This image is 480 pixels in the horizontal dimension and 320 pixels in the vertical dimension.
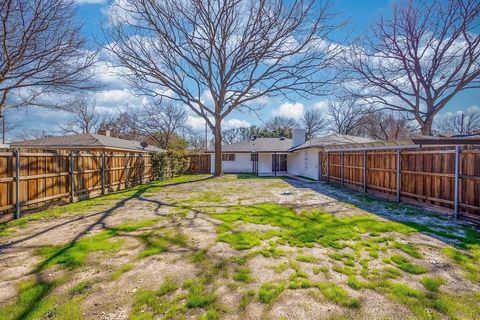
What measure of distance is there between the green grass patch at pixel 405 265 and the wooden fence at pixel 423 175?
3587mm

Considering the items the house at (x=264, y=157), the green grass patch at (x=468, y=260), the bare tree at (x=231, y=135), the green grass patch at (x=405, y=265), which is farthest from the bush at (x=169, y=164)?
the bare tree at (x=231, y=135)

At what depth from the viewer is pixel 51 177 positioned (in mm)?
7531

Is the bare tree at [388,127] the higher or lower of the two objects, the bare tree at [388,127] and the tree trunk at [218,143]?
the higher

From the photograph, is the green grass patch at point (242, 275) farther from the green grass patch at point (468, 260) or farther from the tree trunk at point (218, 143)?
the tree trunk at point (218, 143)

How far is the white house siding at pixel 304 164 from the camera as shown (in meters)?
17.4

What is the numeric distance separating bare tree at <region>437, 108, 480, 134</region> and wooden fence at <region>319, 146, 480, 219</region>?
3457 cm

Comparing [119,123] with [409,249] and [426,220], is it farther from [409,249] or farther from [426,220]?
[409,249]

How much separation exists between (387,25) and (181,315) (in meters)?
21.5

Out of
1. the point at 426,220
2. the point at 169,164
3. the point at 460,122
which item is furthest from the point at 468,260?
the point at 460,122

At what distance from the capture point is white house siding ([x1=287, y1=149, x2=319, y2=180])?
17.4 meters

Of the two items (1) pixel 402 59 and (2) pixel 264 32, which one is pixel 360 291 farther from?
(1) pixel 402 59

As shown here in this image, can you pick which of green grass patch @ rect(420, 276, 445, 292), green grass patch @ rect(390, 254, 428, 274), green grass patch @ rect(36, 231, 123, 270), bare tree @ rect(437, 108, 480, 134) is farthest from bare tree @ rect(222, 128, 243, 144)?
green grass patch @ rect(420, 276, 445, 292)

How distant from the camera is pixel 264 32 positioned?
47.6 ft

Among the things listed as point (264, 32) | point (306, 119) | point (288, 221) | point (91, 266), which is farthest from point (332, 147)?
point (306, 119)
